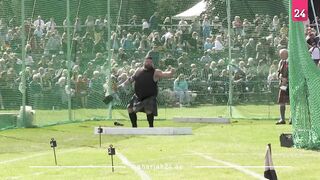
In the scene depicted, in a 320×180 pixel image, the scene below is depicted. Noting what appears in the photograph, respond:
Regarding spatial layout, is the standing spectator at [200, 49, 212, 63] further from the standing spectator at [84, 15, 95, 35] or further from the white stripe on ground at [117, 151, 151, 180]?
the white stripe on ground at [117, 151, 151, 180]

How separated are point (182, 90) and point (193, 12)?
260 centimetres

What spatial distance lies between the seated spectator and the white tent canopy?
1951 millimetres

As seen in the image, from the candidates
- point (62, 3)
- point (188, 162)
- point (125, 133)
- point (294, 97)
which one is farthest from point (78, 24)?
point (188, 162)

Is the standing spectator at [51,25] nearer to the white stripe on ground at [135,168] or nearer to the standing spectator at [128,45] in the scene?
the standing spectator at [128,45]

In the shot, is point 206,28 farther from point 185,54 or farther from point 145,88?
point 145,88

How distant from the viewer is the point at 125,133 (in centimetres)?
1984

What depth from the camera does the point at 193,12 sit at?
2817 cm

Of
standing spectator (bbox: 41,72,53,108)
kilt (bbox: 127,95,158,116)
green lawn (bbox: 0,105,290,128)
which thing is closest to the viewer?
kilt (bbox: 127,95,158,116)

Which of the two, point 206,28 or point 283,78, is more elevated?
point 206,28

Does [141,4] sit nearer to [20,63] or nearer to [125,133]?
[20,63]

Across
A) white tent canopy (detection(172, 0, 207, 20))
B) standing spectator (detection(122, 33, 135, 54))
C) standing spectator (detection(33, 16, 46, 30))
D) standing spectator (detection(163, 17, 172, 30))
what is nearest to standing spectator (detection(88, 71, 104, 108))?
standing spectator (detection(122, 33, 135, 54))

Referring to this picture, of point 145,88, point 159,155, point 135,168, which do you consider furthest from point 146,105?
point 135,168

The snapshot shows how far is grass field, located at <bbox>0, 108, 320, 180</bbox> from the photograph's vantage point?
12070mm

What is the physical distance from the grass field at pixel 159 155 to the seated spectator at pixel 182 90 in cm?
Result: 614
